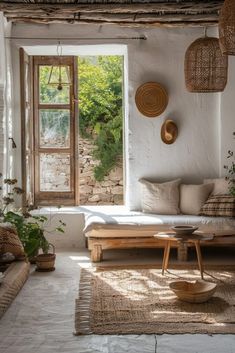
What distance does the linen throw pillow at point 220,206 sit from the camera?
6.81 meters

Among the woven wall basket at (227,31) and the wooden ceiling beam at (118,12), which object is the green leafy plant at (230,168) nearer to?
the wooden ceiling beam at (118,12)

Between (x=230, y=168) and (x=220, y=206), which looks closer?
(x=220, y=206)

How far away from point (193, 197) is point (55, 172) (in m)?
2.06

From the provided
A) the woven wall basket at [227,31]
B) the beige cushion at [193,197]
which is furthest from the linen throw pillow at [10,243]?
the woven wall basket at [227,31]

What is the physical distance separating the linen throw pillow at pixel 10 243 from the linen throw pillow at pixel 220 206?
2.40 metres

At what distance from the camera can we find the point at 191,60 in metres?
6.51

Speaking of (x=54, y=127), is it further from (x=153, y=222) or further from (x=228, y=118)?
(x=228, y=118)

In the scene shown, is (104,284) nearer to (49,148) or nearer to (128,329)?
(128,329)

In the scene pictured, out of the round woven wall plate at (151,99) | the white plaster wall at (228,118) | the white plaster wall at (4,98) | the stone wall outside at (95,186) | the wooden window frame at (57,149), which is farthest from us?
the stone wall outside at (95,186)

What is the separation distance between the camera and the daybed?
651 cm

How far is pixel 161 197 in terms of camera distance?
23.7 ft

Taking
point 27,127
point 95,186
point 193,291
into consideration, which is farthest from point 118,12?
point 193,291

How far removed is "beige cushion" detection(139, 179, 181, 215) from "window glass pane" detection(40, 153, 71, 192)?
1268 millimetres

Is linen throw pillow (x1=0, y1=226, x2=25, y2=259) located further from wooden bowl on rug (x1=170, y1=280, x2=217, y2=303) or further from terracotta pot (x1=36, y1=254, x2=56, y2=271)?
wooden bowl on rug (x1=170, y1=280, x2=217, y2=303)
